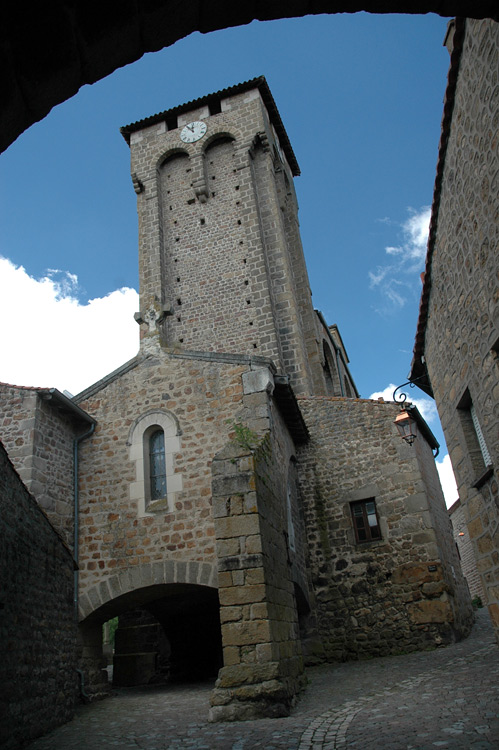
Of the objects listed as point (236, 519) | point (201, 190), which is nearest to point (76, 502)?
point (236, 519)

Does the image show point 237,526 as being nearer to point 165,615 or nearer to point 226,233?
point 165,615

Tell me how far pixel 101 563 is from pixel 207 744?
4.71 meters

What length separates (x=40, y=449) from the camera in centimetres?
923

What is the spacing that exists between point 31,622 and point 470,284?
20.6 ft

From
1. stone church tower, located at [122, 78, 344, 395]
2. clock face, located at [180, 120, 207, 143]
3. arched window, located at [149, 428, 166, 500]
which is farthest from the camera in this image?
clock face, located at [180, 120, 207, 143]

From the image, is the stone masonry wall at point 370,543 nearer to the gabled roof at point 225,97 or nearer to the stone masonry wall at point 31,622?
the stone masonry wall at point 31,622

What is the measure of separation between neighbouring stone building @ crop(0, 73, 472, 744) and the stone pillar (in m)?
0.02

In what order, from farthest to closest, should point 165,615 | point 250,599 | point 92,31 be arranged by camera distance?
point 165,615
point 250,599
point 92,31

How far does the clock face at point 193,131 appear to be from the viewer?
20250mm

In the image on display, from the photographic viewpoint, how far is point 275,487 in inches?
344

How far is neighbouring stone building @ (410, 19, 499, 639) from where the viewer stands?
474cm

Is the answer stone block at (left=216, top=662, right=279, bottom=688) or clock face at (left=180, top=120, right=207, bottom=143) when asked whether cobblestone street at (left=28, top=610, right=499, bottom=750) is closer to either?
stone block at (left=216, top=662, right=279, bottom=688)

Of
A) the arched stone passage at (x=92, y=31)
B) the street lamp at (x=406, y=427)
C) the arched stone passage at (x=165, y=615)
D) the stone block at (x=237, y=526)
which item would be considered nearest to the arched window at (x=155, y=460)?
the arched stone passage at (x=165, y=615)

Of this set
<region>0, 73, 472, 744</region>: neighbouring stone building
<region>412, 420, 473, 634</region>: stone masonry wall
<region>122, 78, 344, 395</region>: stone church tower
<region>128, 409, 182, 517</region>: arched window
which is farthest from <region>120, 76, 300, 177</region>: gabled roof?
<region>128, 409, 182, 517</region>: arched window
